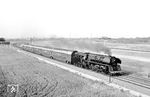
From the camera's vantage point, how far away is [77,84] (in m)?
20.8

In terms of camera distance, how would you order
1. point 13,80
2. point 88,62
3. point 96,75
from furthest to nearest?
point 88,62, point 96,75, point 13,80

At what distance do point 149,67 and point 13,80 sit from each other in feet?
76.6

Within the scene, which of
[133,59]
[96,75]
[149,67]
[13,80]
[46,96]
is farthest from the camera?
Result: [133,59]

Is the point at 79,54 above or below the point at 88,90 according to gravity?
above

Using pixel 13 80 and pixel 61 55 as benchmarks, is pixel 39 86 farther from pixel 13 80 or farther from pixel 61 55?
pixel 61 55

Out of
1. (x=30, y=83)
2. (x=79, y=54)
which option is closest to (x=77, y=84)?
(x=30, y=83)

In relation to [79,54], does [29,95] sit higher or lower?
lower

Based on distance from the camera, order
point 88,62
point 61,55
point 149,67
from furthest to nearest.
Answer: point 61,55
point 149,67
point 88,62

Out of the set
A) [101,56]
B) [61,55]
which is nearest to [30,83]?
[101,56]

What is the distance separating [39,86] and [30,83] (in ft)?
5.95

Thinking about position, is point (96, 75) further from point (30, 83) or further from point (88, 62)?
point (30, 83)

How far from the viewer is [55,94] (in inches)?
679

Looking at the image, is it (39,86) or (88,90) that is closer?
(88,90)

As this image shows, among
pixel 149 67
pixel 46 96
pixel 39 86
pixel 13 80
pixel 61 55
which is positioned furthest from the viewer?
pixel 61 55
